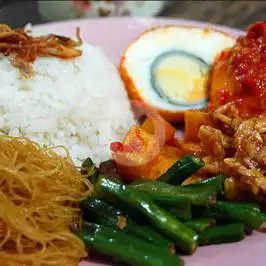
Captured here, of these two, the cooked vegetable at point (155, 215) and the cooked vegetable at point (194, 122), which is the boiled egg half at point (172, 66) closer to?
the cooked vegetable at point (194, 122)

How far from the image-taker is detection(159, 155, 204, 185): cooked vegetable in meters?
2.79

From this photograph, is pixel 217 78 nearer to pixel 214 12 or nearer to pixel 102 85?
pixel 102 85

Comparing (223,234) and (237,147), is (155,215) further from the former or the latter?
(237,147)

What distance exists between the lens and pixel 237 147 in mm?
2854

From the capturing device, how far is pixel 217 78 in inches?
140

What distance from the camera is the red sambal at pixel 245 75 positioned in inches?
125

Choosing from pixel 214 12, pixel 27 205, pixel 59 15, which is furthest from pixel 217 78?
pixel 214 12

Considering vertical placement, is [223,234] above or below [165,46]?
below

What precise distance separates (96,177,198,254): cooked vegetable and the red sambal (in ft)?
2.72

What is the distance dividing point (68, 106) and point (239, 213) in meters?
1.16

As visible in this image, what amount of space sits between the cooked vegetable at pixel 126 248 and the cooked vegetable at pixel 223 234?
204 millimetres

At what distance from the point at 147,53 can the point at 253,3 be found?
237 centimetres

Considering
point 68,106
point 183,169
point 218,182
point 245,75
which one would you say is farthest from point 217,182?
point 68,106

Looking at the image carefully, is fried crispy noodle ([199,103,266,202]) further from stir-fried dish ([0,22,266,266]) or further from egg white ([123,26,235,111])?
egg white ([123,26,235,111])
